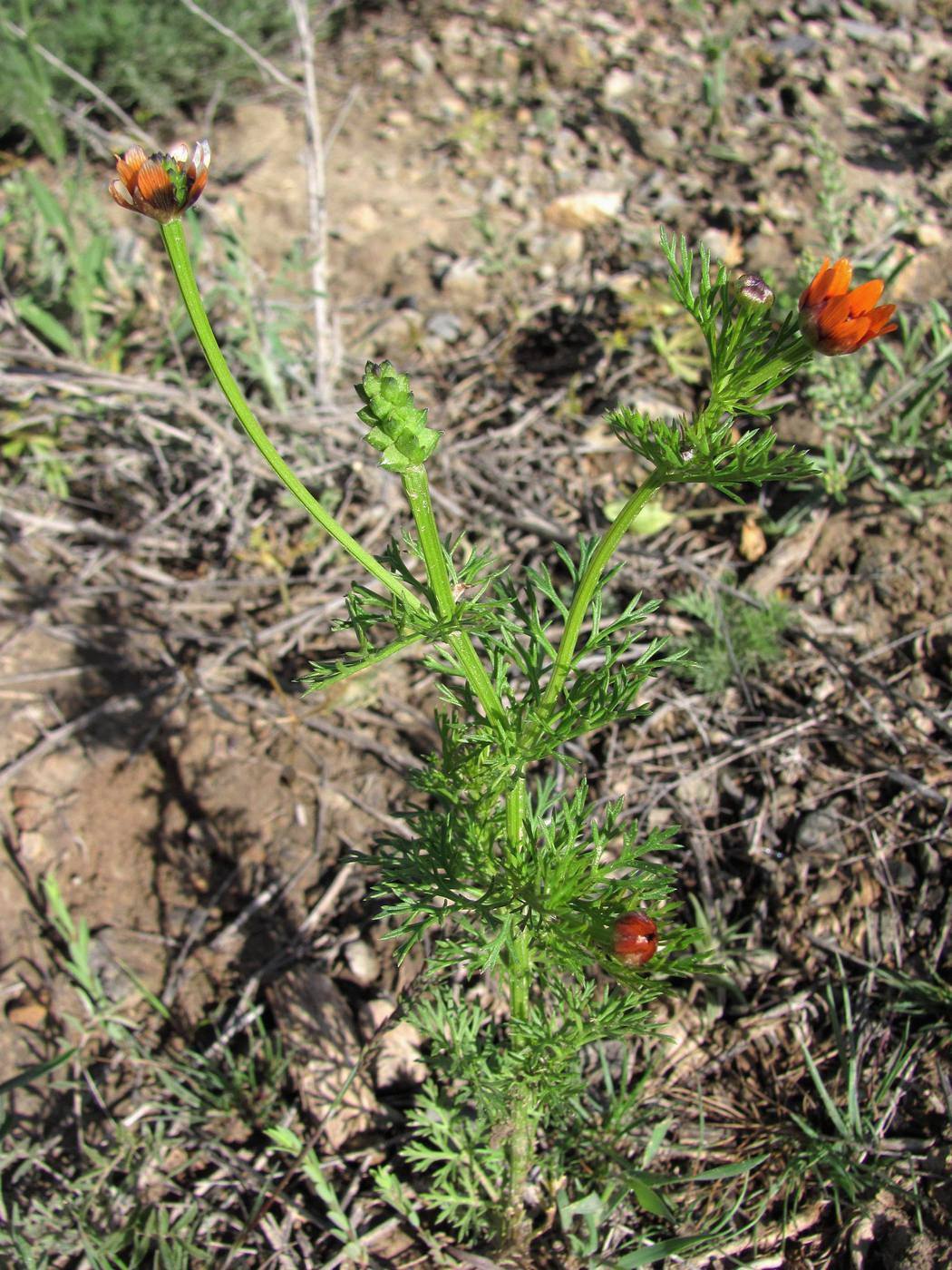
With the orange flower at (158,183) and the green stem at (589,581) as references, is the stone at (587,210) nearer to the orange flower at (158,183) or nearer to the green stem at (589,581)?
the green stem at (589,581)

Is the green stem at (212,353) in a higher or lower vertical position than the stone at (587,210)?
higher

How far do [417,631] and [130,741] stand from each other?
1884mm

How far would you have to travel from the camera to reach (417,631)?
4.37 ft

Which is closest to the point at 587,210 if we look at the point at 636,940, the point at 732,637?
the point at 732,637

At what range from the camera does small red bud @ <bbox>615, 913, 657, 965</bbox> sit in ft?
4.45

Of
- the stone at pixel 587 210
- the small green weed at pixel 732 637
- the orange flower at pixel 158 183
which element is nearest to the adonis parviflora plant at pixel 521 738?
the orange flower at pixel 158 183

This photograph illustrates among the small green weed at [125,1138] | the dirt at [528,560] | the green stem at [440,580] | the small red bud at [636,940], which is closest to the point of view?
the green stem at [440,580]

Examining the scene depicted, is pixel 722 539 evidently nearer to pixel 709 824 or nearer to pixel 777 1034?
pixel 709 824

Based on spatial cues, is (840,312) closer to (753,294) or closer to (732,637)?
(753,294)

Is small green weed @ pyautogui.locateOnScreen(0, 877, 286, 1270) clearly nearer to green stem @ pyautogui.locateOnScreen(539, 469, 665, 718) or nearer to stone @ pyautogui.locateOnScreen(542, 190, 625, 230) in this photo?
green stem @ pyautogui.locateOnScreen(539, 469, 665, 718)

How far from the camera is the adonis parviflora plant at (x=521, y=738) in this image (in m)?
1.14

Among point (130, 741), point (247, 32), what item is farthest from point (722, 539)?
point (247, 32)

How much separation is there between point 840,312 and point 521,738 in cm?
75

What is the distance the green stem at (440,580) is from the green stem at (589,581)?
0.10 m
